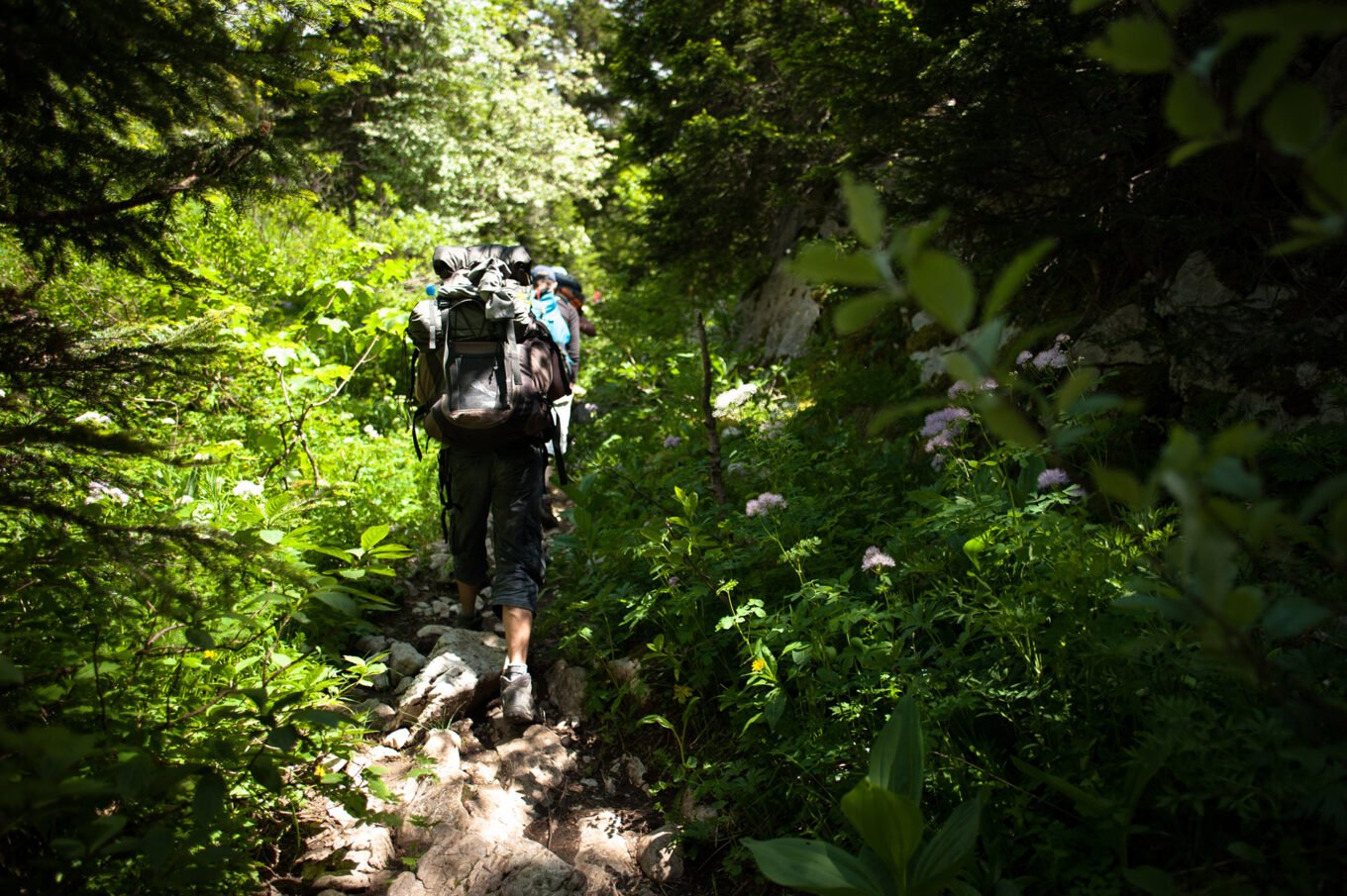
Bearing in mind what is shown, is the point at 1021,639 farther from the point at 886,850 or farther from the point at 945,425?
the point at 945,425

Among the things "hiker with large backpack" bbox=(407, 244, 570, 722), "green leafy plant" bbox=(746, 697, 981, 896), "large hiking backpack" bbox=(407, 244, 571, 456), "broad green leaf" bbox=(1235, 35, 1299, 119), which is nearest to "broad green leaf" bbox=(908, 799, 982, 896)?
"green leafy plant" bbox=(746, 697, 981, 896)

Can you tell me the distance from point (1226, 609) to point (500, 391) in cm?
328

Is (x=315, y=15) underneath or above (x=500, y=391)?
above

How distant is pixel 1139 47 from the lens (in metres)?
0.94

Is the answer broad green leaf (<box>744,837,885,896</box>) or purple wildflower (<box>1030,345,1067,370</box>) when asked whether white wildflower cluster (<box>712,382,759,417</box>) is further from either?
broad green leaf (<box>744,837,885,896</box>)

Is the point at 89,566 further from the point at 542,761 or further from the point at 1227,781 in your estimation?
the point at 1227,781

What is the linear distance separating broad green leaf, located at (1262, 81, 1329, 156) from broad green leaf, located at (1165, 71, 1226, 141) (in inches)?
2.0

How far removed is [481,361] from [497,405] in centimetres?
24

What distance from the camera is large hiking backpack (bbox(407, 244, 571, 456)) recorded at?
3.86 meters

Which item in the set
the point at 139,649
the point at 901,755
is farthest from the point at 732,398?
the point at 139,649

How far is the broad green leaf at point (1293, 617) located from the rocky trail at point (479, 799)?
6.92ft

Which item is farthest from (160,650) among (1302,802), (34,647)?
(1302,802)

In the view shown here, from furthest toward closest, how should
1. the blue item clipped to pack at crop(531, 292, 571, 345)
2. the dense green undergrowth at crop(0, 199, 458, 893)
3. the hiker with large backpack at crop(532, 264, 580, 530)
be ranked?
the blue item clipped to pack at crop(531, 292, 571, 345) → the hiker with large backpack at crop(532, 264, 580, 530) → the dense green undergrowth at crop(0, 199, 458, 893)

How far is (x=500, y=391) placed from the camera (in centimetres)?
388
